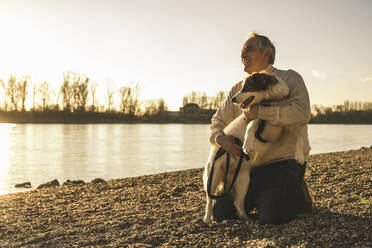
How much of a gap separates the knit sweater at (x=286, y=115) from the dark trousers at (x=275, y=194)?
13 cm

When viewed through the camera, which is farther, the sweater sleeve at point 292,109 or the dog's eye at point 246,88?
the dog's eye at point 246,88

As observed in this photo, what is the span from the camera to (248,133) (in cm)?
361

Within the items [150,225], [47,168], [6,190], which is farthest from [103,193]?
[47,168]

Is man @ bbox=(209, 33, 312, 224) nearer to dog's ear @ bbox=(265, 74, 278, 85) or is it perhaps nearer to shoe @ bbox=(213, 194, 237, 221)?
shoe @ bbox=(213, 194, 237, 221)

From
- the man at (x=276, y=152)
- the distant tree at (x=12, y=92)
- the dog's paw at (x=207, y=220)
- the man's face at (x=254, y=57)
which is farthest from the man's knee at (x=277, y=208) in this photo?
the distant tree at (x=12, y=92)

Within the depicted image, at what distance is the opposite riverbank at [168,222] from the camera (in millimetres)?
3438

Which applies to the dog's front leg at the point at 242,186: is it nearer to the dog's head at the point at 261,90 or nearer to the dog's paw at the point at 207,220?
the dog's paw at the point at 207,220

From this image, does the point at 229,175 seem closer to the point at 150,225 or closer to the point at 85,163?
the point at 150,225

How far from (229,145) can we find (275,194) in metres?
0.84

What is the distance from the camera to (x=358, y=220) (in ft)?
12.0

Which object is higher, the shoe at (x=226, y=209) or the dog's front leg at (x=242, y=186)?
the dog's front leg at (x=242, y=186)

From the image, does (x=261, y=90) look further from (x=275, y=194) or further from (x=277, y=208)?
(x=277, y=208)

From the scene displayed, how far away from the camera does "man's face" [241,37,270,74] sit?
404 cm

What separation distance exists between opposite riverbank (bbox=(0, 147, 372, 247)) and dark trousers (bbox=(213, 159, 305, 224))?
132 millimetres
